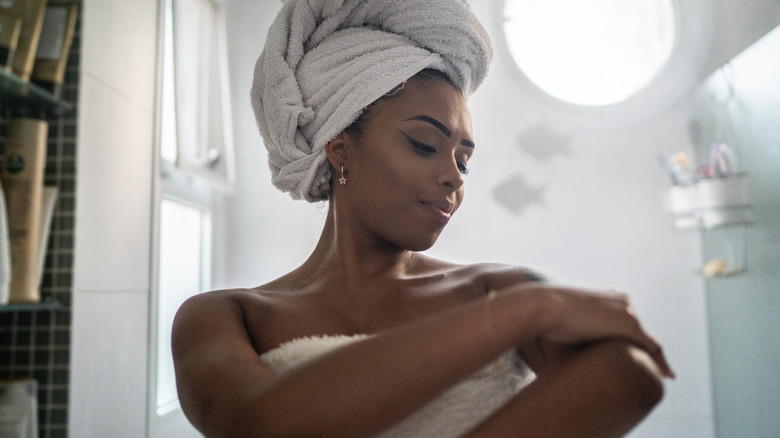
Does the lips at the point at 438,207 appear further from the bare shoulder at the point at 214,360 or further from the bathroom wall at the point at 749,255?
the bathroom wall at the point at 749,255

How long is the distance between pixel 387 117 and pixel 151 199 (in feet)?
2.21

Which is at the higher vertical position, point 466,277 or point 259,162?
point 259,162

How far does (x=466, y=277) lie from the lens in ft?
2.42

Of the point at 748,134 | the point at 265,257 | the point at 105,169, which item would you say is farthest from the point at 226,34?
the point at 748,134

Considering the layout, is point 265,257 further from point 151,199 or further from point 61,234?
point 61,234

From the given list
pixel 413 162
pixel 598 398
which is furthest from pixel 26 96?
pixel 598 398

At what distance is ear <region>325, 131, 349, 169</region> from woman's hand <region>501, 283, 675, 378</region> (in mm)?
319

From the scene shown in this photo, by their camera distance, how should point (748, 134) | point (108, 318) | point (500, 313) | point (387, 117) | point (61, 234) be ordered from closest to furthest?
1. point (500, 313)
2. point (387, 117)
3. point (61, 234)
4. point (108, 318)
5. point (748, 134)

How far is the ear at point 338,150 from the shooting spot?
0.70 meters

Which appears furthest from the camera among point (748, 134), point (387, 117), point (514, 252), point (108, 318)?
point (514, 252)

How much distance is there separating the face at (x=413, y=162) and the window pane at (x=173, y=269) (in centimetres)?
69

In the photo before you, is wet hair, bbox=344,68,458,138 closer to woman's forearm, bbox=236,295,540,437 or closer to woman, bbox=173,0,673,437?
woman, bbox=173,0,673,437

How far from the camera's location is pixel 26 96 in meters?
0.82

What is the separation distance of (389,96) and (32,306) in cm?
58
